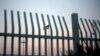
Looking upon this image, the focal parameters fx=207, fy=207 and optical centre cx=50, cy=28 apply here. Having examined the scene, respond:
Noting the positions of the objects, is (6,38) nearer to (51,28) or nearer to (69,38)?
(51,28)

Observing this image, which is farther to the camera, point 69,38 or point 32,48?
point 69,38

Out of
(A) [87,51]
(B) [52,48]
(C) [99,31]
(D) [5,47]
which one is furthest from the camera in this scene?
(C) [99,31]

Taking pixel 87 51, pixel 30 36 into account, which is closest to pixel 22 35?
pixel 30 36

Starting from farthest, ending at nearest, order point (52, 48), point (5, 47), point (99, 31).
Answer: point (99, 31)
point (52, 48)
point (5, 47)

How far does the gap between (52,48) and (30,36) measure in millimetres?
884

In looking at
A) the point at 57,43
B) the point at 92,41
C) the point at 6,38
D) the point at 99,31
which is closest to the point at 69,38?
the point at 57,43

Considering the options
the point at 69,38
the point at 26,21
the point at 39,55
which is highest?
the point at 26,21

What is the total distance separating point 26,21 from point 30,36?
57cm

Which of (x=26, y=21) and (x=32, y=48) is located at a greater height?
(x=26, y=21)

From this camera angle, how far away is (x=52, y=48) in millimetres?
7293

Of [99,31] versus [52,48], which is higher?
[99,31]

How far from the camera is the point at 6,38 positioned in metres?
6.93

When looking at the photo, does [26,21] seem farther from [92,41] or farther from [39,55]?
[92,41]

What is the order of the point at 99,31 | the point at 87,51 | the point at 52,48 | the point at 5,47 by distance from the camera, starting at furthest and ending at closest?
the point at 99,31 < the point at 87,51 < the point at 52,48 < the point at 5,47
